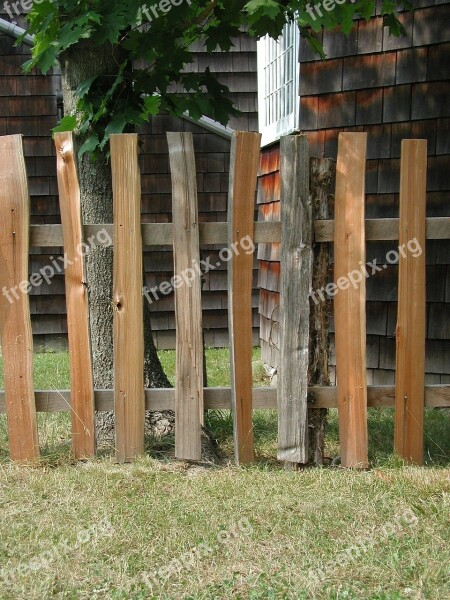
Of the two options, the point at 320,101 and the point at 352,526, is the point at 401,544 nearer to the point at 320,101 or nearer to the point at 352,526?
the point at 352,526

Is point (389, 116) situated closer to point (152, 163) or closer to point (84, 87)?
point (84, 87)

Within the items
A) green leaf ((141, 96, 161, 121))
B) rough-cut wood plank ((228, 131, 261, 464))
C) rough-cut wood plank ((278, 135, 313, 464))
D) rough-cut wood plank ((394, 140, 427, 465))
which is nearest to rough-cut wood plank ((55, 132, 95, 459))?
green leaf ((141, 96, 161, 121))

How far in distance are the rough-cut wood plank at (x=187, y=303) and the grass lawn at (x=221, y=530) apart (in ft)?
0.79

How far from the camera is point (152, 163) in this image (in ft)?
26.7

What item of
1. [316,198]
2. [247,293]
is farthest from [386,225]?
[247,293]

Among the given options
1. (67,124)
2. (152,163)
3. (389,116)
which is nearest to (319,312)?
(67,124)

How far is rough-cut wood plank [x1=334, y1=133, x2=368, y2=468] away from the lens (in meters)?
3.66

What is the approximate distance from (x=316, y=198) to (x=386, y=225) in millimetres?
383

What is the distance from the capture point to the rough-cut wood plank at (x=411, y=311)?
11.9 feet

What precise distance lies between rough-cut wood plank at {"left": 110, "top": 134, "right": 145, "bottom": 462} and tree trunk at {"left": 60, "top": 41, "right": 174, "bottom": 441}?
0.52 metres

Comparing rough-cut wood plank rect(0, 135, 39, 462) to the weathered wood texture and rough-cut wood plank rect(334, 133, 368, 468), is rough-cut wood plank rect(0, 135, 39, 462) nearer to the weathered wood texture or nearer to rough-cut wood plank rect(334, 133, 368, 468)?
the weathered wood texture

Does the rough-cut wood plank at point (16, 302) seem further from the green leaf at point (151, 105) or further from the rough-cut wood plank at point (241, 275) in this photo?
the rough-cut wood plank at point (241, 275)

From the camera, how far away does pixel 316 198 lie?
3.75 metres

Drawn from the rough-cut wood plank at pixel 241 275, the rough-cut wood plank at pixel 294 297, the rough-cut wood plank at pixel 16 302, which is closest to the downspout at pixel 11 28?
the rough-cut wood plank at pixel 16 302
